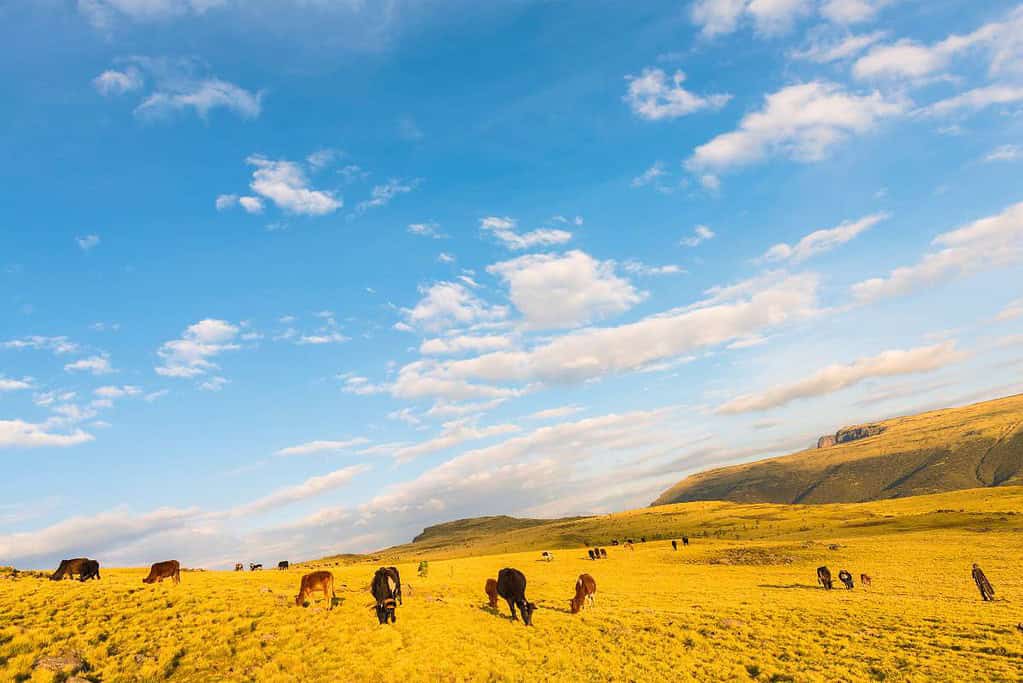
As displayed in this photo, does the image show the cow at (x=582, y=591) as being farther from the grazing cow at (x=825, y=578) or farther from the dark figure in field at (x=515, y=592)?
the grazing cow at (x=825, y=578)

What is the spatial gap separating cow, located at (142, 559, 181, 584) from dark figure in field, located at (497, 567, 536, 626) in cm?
1971

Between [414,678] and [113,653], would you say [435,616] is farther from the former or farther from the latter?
[113,653]

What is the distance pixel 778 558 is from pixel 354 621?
165 feet

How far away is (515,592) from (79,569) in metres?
27.0

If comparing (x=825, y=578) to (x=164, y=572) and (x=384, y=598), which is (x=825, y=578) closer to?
(x=384, y=598)

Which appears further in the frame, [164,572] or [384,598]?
[164,572]

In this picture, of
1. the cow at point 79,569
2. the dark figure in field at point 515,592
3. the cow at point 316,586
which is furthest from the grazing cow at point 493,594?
the cow at point 79,569

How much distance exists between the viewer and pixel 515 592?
28.6 metres

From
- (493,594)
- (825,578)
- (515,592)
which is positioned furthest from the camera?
(825,578)

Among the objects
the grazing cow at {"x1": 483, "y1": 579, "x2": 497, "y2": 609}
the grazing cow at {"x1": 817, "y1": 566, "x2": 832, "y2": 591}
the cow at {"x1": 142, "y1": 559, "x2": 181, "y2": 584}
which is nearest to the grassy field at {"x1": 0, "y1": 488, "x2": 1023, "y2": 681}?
the grazing cow at {"x1": 483, "y1": 579, "x2": 497, "y2": 609}

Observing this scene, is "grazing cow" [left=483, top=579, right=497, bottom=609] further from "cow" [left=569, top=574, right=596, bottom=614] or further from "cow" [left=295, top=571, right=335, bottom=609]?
"cow" [left=295, top=571, right=335, bottom=609]

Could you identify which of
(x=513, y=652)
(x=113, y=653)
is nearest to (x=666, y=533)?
(x=513, y=652)

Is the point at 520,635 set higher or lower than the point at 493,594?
lower

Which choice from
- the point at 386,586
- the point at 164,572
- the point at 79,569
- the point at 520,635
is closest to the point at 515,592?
the point at 520,635
